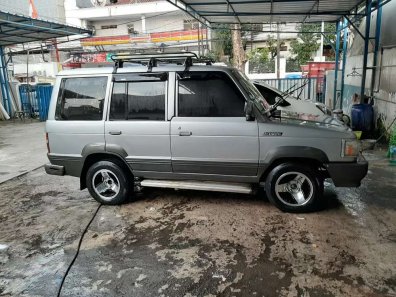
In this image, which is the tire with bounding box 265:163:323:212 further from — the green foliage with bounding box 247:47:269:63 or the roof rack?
the green foliage with bounding box 247:47:269:63

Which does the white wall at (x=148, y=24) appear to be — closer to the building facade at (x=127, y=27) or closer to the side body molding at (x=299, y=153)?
the building facade at (x=127, y=27)

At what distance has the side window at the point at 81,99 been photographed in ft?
15.2

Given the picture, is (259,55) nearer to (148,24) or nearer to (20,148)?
(148,24)

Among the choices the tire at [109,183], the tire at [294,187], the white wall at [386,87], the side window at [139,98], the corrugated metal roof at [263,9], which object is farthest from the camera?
the corrugated metal roof at [263,9]

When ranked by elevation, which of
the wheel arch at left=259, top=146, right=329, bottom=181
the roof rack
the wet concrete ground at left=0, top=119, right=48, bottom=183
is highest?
the roof rack

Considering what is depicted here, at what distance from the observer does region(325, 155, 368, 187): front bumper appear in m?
4.04

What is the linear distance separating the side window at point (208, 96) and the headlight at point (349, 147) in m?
1.25

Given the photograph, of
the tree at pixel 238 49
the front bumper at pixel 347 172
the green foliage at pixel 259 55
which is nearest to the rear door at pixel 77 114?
the front bumper at pixel 347 172

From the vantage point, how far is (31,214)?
4777 millimetres

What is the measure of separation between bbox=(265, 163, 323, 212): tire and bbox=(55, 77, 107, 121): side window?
2.49 m

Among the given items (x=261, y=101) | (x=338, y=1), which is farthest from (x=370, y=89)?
(x=261, y=101)

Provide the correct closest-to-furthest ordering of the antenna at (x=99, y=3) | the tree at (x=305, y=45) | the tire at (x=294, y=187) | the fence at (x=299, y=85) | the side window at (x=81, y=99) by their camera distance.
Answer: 1. the tire at (x=294, y=187)
2. the side window at (x=81, y=99)
3. the fence at (x=299, y=85)
4. the tree at (x=305, y=45)
5. the antenna at (x=99, y=3)

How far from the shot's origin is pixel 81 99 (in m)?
4.71

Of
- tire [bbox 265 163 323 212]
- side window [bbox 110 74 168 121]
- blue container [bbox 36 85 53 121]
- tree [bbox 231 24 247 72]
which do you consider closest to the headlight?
tire [bbox 265 163 323 212]
